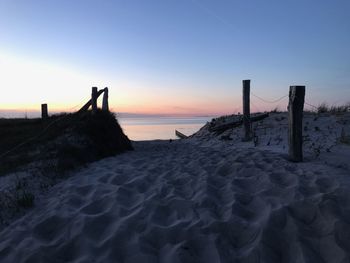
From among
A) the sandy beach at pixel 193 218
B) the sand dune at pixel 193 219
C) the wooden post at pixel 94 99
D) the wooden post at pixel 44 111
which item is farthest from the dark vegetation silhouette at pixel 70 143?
the sand dune at pixel 193 219

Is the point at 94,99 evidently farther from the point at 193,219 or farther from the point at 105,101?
the point at 193,219

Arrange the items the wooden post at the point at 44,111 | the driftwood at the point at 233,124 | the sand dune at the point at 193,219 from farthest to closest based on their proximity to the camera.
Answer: the driftwood at the point at 233,124 < the wooden post at the point at 44,111 < the sand dune at the point at 193,219

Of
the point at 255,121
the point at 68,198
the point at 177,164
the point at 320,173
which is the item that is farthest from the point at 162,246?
the point at 255,121

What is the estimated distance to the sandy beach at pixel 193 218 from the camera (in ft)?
13.6

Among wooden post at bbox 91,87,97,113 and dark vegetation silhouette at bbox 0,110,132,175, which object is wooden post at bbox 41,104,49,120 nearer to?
dark vegetation silhouette at bbox 0,110,132,175

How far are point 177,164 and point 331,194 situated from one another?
3344 mm

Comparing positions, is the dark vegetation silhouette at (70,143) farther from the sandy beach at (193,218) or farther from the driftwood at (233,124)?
the driftwood at (233,124)

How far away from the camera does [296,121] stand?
25.4 ft

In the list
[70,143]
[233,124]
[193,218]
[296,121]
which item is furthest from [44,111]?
[193,218]

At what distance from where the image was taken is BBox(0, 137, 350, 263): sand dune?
416 cm

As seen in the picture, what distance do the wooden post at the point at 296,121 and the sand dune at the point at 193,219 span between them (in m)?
0.84

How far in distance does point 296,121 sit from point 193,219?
3861 millimetres

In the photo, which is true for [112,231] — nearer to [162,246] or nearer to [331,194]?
[162,246]

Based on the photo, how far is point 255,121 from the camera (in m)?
15.0
